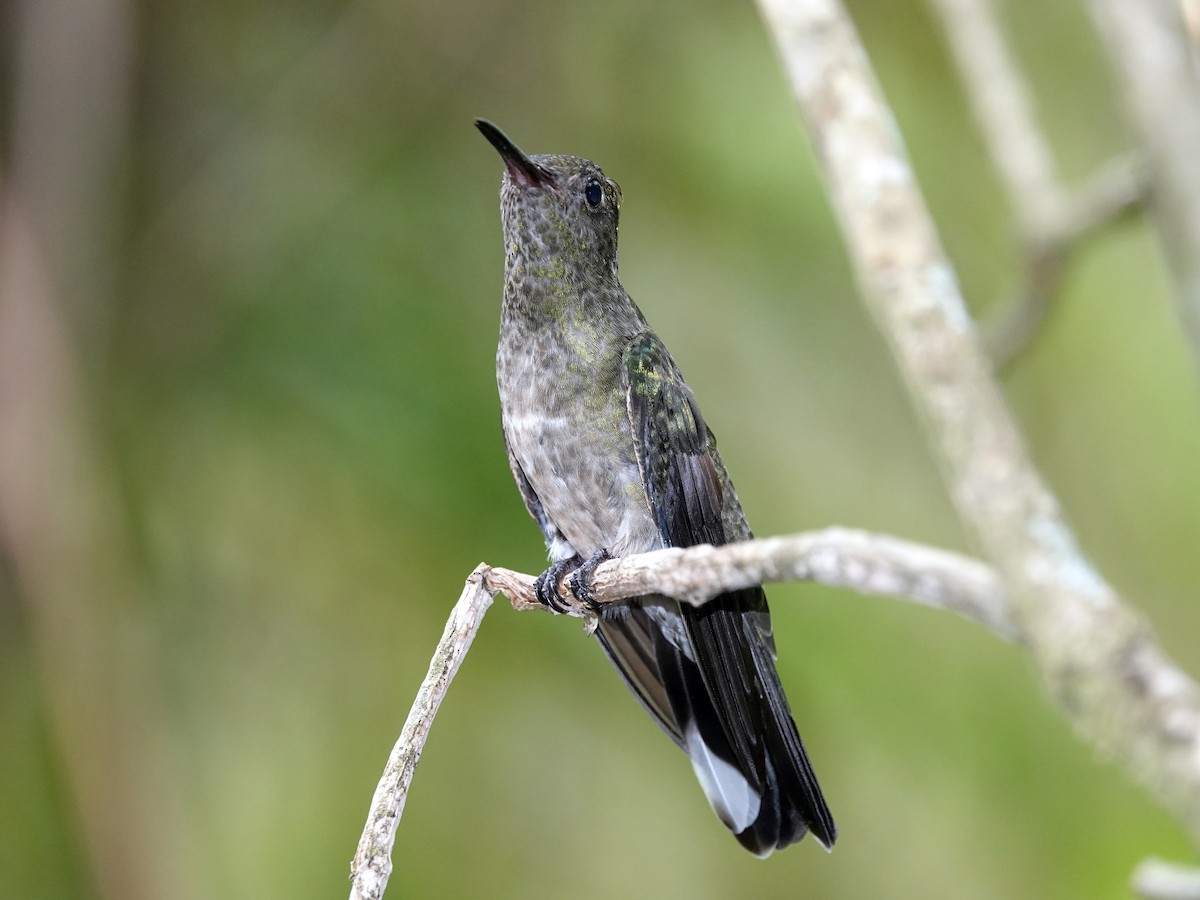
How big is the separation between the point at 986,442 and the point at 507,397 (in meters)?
1.41

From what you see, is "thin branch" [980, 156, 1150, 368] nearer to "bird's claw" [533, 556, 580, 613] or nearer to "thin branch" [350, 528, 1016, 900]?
"thin branch" [350, 528, 1016, 900]

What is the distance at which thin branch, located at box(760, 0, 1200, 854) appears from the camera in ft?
2.06

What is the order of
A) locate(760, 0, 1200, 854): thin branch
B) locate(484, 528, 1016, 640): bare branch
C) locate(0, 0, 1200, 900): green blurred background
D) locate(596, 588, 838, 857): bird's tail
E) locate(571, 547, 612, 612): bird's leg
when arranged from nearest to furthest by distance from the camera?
locate(760, 0, 1200, 854): thin branch, locate(484, 528, 1016, 640): bare branch, locate(596, 588, 838, 857): bird's tail, locate(571, 547, 612, 612): bird's leg, locate(0, 0, 1200, 900): green blurred background

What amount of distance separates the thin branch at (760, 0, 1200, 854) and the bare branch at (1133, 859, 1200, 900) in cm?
27

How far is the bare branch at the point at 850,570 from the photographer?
77 cm

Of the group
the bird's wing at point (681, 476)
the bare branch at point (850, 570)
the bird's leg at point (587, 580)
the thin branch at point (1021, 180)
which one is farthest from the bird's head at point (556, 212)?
the bare branch at point (850, 570)

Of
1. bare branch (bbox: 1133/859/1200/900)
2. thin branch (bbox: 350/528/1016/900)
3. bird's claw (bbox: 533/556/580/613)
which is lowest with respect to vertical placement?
bare branch (bbox: 1133/859/1200/900)

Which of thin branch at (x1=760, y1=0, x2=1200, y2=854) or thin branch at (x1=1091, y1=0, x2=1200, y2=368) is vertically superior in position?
thin branch at (x1=1091, y1=0, x2=1200, y2=368)

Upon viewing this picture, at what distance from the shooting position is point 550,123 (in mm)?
4324

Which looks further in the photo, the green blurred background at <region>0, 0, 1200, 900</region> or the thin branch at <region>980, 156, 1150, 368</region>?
the green blurred background at <region>0, 0, 1200, 900</region>

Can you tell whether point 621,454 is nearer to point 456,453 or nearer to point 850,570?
point 850,570

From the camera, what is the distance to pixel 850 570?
2.94 ft

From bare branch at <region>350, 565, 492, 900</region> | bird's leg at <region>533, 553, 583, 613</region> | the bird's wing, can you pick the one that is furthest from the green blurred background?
bare branch at <region>350, 565, 492, 900</region>

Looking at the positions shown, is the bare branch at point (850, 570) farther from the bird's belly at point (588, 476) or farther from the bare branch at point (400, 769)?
the bird's belly at point (588, 476)
